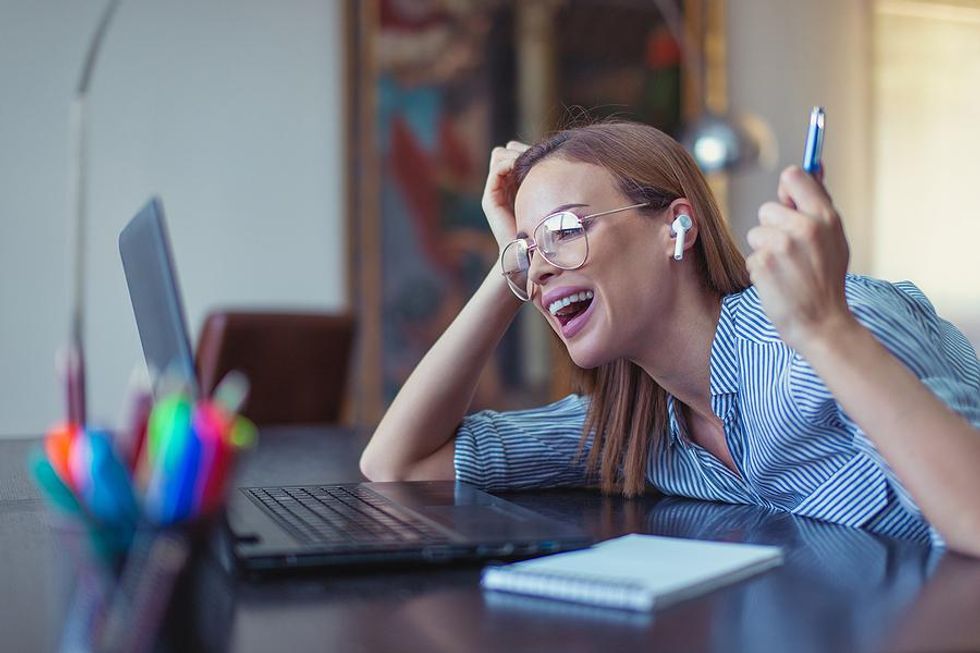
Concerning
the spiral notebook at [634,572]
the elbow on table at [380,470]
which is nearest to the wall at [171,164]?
the elbow on table at [380,470]

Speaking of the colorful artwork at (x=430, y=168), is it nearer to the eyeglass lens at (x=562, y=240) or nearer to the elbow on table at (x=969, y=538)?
the eyeglass lens at (x=562, y=240)

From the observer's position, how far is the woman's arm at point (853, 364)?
37.5 inches

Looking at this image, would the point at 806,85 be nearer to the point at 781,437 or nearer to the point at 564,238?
the point at 564,238

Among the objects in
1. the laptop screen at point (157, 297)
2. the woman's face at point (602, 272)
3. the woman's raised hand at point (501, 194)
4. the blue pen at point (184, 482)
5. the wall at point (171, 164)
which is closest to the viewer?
the blue pen at point (184, 482)

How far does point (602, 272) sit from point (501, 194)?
33 centimetres

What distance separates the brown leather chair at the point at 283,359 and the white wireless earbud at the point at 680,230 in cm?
188

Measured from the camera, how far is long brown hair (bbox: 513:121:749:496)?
149 cm

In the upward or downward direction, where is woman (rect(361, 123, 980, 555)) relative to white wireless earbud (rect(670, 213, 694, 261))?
downward

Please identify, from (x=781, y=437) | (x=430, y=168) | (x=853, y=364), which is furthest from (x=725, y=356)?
(x=430, y=168)

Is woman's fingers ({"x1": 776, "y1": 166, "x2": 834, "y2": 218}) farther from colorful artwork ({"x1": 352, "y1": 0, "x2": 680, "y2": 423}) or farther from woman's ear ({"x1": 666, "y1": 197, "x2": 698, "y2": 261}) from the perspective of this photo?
colorful artwork ({"x1": 352, "y1": 0, "x2": 680, "y2": 423})

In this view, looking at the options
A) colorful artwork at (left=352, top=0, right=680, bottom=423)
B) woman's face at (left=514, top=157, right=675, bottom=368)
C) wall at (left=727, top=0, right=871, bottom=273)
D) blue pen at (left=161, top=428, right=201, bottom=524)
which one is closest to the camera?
blue pen at (left=161, top=428, right=201, bottom=524)

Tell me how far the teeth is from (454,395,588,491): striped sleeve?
177 mm

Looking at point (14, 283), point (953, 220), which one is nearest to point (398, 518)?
point (14, 283)

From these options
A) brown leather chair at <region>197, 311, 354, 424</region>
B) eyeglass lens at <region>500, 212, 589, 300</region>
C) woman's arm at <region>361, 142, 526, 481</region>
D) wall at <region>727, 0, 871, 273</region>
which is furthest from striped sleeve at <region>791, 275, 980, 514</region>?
wall at <region>727, 0, 871, 273</region>
